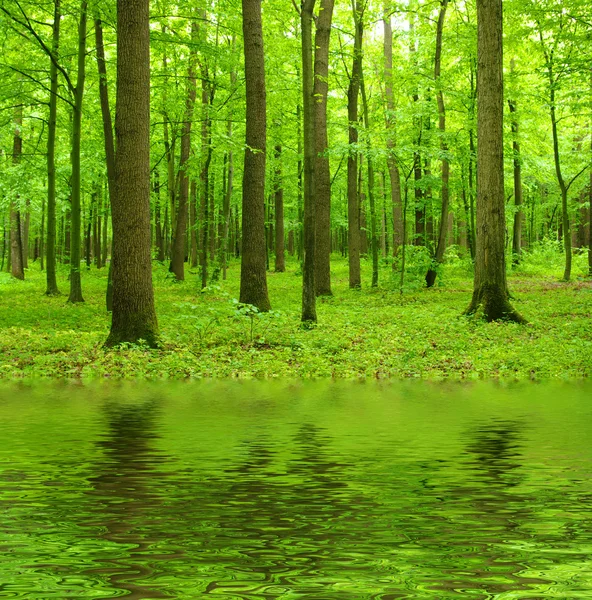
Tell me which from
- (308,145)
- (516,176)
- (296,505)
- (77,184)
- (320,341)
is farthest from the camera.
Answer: (516,176)

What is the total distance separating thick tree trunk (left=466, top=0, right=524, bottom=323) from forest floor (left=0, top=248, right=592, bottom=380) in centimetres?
88

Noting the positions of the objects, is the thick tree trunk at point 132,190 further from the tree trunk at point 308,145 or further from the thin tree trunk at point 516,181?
the thin tree trunk at point 516,181

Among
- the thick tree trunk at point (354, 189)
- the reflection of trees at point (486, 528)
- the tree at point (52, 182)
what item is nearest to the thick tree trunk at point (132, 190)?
the reflection of trees at point (486, 528)

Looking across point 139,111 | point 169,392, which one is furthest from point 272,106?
point 169,392

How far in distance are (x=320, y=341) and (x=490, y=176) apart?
604 cm

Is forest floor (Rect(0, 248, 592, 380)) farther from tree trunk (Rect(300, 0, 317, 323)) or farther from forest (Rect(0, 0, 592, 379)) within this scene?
tree trunk (Rect(300, 0, 317, 323))

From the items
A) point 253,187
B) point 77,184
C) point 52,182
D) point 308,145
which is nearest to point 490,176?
point 308,145

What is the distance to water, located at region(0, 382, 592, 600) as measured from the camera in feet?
6.71

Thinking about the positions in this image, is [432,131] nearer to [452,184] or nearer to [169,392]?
[452,184]

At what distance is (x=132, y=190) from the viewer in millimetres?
12414

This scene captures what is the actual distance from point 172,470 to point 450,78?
23.6 metres

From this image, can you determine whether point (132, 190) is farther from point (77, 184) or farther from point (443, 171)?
point (443, 171)

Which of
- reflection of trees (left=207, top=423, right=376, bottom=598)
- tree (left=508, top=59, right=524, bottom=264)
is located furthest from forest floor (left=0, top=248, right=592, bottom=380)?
tree (left=508, top=59, right=524, bottom=264)

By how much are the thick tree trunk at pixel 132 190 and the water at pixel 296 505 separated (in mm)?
6658
